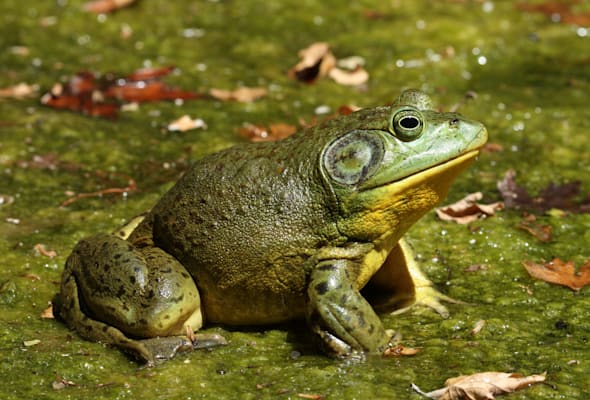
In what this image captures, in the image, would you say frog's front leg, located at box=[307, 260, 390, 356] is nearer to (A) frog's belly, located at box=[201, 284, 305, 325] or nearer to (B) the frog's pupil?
(A) frog's belly, located at box=[201, 284, 305, 325]

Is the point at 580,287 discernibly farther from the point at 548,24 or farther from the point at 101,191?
the point at 548,24

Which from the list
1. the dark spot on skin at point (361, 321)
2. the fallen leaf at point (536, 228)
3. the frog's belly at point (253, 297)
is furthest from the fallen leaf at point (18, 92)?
the dark spot on skin at point (361, 321)

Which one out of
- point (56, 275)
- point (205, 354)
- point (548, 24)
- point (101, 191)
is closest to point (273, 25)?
point (548, 24)

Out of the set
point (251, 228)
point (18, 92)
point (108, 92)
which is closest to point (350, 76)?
point (108, 92)

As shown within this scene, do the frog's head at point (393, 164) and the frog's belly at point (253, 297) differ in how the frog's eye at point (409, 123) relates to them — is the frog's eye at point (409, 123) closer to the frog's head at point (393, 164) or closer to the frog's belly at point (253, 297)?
the frog's head at point (393, 164)

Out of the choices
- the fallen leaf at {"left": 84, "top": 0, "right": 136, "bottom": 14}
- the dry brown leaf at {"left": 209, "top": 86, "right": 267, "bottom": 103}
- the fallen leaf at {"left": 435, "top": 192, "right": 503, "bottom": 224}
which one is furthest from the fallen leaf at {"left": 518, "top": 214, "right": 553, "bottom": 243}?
the fallen leaf at {"left": 84, "top": 0, "right": 136, "bottom": 14}
